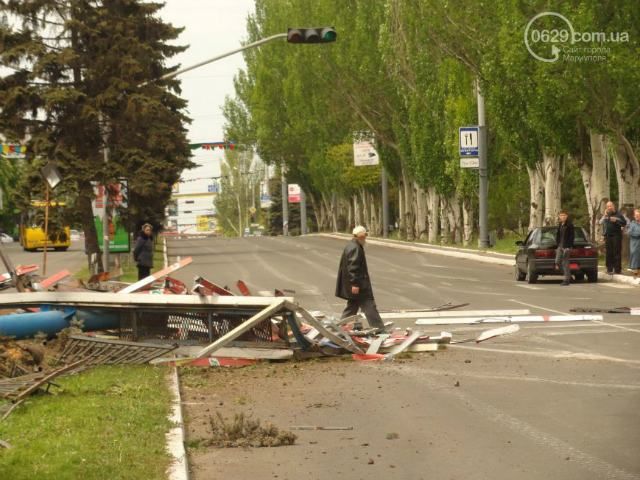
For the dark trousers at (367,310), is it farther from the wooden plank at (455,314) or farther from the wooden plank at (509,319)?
the wooden plank at (455,314)

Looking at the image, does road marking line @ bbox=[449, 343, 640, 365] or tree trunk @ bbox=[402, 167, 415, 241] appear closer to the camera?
road marking line @ bbox=[449, 343, 640, 365]

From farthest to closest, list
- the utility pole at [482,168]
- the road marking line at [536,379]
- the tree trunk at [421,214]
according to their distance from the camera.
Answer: the tree trunk at [421,214] < the utility pole at [482,168] < the road marking line at [536,379]

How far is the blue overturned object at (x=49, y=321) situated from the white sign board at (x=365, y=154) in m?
55.2

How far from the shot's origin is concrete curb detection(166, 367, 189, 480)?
8.15 metres

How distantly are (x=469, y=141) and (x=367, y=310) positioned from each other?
Answer: 106 feet

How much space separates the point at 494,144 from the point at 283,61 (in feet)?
105

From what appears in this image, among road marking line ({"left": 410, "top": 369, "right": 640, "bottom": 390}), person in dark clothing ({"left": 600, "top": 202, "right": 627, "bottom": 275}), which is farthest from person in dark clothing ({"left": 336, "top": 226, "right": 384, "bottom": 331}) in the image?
person in dark clothing ({"left": 600, "top": 202, "right": 627, "bottom": 275})

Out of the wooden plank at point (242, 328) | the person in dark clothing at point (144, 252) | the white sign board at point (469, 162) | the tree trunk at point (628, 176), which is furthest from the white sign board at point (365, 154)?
the wooden plank at point (242, 328)

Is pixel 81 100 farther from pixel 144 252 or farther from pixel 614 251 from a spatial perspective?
pixel 614 251

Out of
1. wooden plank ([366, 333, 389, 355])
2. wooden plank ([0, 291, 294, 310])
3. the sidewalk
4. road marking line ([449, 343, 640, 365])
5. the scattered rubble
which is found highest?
wooden plank ([0, 291, 294, 310])

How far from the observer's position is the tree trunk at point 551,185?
1676 inches

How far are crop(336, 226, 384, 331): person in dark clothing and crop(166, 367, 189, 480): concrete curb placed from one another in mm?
5629

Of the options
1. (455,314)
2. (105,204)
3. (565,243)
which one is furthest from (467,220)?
(455,314)

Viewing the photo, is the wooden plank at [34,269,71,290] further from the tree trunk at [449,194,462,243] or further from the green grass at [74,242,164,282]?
the tree trunk at [449,194,462,243]
